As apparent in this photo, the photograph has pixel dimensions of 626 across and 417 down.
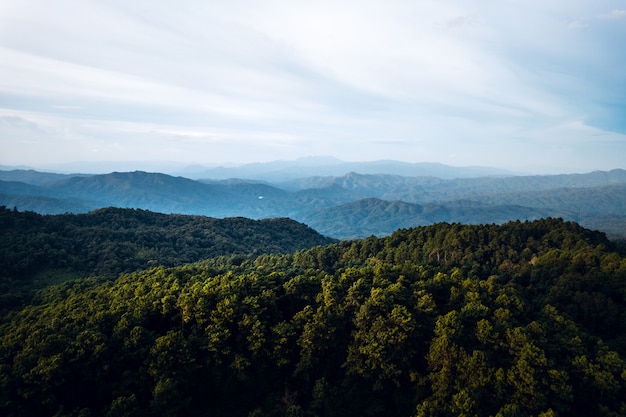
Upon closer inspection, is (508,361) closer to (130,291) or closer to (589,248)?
(589,248)

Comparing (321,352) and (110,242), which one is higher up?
(321,352)

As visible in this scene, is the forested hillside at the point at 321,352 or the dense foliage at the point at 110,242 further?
the dense foliage at the point at 110,242

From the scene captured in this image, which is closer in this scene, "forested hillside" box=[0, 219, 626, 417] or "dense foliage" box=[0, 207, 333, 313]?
"forested hillside" box=[0, 219, 626, 417]

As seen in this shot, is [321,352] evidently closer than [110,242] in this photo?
Yes

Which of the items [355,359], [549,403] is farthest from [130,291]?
[549,403]
